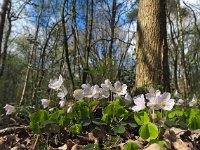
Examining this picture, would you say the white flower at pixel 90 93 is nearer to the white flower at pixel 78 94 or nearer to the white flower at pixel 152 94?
the white flower at pixel 78 94

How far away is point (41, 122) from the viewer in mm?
2035

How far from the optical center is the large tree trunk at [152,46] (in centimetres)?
395

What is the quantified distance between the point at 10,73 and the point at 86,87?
103 ft

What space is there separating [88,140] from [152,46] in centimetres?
221

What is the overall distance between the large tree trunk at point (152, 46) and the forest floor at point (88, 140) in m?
1.87

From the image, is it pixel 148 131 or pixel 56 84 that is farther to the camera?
pixel 56 84

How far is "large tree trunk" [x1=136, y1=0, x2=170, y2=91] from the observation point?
3.95 metres

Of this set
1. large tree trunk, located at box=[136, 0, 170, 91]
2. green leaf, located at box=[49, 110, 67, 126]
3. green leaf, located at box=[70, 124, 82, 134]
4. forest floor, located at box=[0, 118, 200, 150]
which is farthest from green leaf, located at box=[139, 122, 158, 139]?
large tree trunk, located at box=[136, 0, 170, 91]

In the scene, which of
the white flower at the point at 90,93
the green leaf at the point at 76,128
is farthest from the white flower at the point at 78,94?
the green leaf at the point at 76,128

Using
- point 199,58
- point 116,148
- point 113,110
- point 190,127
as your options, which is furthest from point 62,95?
point 199,58

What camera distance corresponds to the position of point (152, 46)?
158 inches

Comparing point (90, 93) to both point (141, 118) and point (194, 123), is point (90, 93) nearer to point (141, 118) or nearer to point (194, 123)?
point (141, 118)

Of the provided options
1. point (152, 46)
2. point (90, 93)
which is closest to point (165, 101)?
point (90, 93)

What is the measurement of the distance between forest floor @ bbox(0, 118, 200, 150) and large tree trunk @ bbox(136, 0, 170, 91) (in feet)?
6.14
